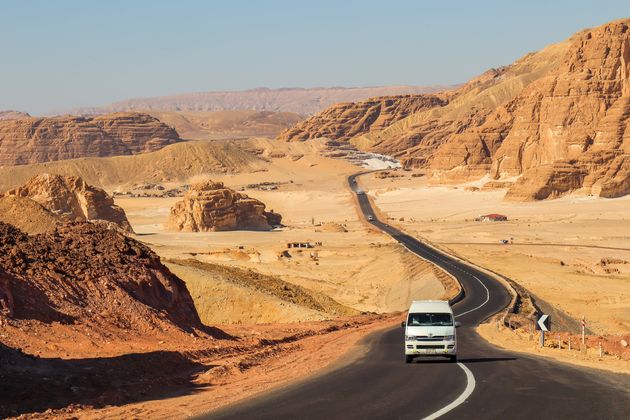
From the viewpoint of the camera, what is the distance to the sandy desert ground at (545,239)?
204 ft

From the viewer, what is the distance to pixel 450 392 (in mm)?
18438

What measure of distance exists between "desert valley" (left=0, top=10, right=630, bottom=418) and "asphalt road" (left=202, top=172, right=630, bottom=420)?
3.51ft

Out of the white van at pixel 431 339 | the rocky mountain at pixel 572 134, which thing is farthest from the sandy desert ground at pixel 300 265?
the rocky mountain at pixel 572 134

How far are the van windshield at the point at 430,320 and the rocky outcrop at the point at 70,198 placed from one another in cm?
6852

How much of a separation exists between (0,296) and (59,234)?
8633 mm

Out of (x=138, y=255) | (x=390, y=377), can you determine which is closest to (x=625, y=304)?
(x=138, y=255)

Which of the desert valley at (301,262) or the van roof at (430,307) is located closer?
the desert valley at (301,262)

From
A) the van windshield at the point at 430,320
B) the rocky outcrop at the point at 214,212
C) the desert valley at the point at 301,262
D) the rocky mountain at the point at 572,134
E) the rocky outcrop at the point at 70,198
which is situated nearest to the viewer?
the desert valley at the point at 301,262

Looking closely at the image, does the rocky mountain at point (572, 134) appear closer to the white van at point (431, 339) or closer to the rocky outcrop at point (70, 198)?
the rocky outcrop at point (70, 198)

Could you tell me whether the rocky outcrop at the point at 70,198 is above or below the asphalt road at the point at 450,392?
below

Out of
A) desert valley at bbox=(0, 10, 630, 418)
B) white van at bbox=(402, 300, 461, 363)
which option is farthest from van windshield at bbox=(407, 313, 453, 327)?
desert valley at bbox=(0, 10, 630, 418)

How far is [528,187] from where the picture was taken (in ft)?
450

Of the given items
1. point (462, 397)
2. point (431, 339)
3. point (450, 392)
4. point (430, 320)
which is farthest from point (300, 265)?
point (462, 397)

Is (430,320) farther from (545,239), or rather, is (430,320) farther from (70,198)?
(545,239)
